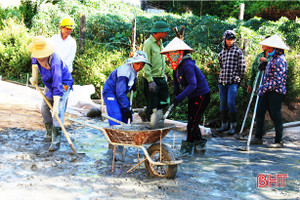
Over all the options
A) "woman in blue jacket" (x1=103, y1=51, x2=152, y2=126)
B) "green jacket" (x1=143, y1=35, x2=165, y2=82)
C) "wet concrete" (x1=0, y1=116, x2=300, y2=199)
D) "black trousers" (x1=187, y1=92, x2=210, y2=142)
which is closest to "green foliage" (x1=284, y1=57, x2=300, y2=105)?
"wet concrete" (x1=0, y1=116, x2=300, y2=199)

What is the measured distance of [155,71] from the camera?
656 centimetres

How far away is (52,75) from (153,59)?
7.09 feet

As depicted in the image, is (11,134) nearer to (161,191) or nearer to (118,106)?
(118,106)

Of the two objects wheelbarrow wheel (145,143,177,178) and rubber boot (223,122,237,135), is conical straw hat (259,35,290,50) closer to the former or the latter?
rubber boot (223,122,237,135)

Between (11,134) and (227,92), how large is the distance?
4.54 m

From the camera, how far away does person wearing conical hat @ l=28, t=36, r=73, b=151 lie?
4801 mm

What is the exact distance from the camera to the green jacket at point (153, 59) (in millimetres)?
6407

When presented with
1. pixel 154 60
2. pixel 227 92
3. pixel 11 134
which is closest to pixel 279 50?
pixel 227 92

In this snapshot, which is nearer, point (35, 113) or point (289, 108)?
point (35, 113)

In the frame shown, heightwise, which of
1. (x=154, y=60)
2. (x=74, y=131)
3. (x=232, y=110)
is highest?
(x=154, y=60)

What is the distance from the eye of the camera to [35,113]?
8.33 m

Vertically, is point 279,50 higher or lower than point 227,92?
higher

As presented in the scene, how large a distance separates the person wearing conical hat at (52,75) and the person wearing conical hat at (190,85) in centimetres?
162

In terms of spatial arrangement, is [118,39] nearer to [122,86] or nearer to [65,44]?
[65,44]
